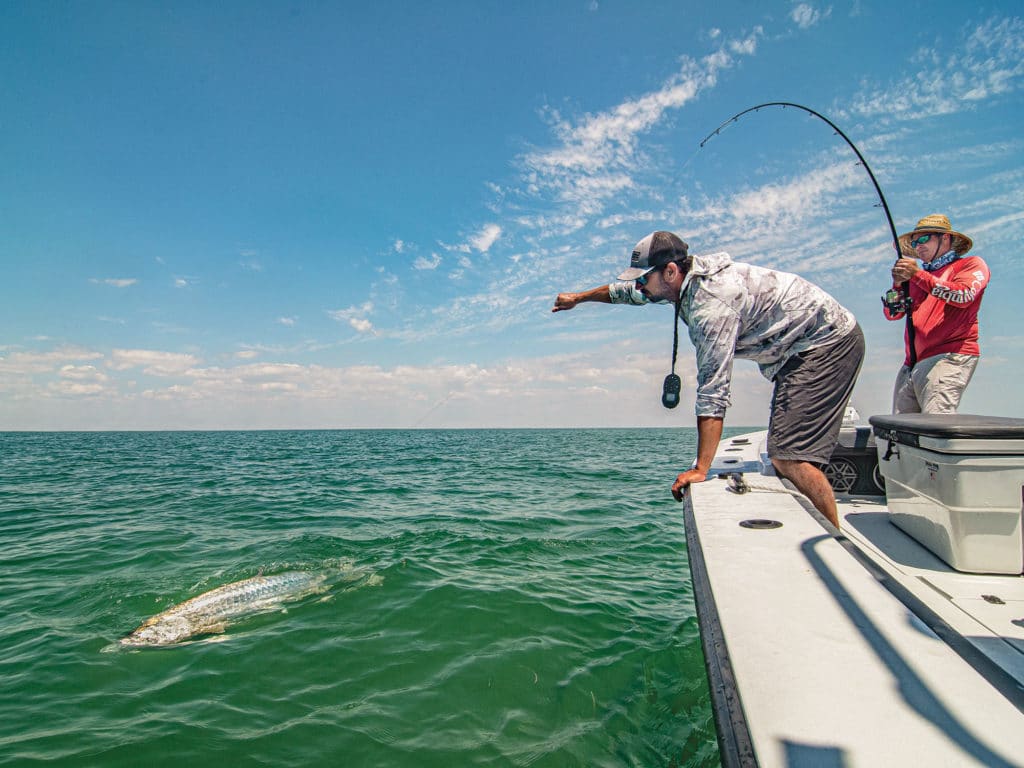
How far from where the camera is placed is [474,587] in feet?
15.5

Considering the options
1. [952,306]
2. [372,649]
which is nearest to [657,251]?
[952,306]

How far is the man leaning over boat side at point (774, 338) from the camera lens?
2.62m

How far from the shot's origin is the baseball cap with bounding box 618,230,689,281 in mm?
2691

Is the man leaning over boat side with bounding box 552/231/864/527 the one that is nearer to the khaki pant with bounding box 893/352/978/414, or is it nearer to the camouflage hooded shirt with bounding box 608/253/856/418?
the camouflage hooded shirt with bounding box 608/253/856/418

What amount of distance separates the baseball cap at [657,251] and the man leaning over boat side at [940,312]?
6.52 feet

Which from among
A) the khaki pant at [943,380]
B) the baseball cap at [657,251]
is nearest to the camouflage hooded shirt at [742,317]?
the baseball cap at [657,251]

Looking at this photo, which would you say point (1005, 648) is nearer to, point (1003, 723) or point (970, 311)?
point (1003, 723)

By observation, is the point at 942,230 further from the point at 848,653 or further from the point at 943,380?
the point at 848,653

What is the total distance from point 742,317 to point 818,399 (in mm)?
677

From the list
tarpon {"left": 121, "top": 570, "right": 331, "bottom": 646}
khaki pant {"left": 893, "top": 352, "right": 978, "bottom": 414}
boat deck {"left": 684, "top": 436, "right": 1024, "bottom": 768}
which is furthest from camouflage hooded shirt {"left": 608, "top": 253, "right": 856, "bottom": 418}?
tarpon {"left": 121, "top": 570, "right": 331, "bottom": 646}

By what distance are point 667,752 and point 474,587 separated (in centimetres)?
250

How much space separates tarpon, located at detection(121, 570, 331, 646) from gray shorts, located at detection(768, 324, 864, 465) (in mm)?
4251

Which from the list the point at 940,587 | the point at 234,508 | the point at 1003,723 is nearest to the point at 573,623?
the point at 940,587

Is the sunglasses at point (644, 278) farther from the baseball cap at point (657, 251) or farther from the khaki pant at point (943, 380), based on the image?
the khaki pant at point (943, 380)
